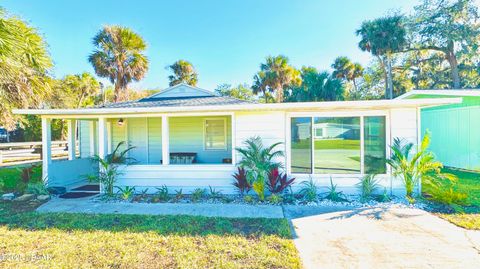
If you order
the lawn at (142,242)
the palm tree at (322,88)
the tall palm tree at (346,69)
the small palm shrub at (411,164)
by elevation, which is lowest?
the lawn at (142,242)

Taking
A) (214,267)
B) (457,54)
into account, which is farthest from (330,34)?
(214,267)

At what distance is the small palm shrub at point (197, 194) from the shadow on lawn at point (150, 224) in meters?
1.26

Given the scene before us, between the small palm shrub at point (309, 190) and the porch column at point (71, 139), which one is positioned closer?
the small palm shrub at point (309, 190)

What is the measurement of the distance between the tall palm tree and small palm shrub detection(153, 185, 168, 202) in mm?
22652

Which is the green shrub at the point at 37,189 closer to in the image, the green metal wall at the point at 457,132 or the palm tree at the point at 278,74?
the green metal wall at the point at 457,132

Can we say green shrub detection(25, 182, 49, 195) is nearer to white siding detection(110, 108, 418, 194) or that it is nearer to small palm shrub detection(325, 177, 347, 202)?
white siding detection(110, 108, 418, 194)

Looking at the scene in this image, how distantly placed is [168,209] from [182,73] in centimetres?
1868

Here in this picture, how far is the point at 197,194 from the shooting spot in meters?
5.94

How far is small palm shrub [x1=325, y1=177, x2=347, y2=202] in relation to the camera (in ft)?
18.5

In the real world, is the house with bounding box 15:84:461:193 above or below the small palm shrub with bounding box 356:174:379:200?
above

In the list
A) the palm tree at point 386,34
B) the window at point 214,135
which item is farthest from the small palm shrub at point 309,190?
the palm tree at point 386,34

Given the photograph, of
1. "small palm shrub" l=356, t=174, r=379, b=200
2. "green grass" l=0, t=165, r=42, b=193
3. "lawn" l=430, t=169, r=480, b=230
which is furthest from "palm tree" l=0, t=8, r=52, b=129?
"lawn" l=430, t=169, r=480, b=230

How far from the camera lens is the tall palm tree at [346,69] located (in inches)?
925

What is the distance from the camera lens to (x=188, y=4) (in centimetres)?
1170
